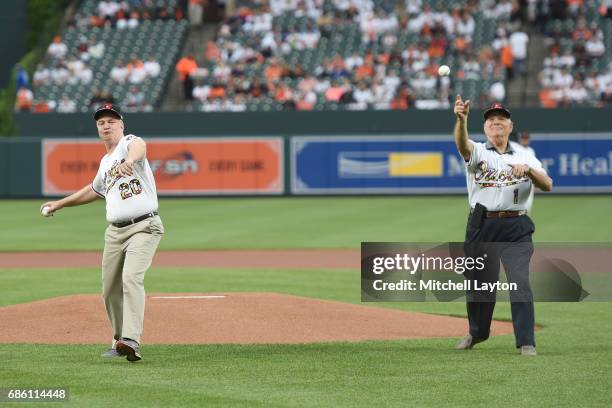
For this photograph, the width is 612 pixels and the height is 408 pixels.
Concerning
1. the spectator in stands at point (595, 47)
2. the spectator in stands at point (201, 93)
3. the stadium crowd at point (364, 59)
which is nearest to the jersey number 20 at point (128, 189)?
the stadium crowd at point (364, 59)

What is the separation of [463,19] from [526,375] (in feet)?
93.6

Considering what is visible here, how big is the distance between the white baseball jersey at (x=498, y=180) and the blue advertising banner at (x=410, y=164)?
23.1 metres

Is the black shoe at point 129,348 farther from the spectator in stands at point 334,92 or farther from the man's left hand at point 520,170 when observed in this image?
the spectator in stands at point 334,92

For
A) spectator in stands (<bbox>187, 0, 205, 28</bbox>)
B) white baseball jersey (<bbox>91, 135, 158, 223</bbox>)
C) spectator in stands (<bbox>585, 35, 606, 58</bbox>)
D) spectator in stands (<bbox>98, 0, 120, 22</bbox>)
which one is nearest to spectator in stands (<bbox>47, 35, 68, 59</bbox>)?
spectator in stands (<bbox>98, 0, 120, 22</bbox>)

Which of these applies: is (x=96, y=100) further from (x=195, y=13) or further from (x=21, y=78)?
(x=195, y=13)

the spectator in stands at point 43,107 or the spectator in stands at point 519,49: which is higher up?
the spectator in stands at point 519,49

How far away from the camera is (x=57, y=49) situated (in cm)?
3719

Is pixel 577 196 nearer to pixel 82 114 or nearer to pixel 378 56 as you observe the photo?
pixel 378 56

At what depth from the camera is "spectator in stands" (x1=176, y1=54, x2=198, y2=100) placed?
35156 millimetres

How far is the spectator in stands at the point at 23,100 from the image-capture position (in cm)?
3466

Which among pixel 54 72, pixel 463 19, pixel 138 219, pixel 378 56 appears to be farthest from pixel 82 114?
pixel 138 219

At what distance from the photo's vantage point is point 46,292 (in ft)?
46.0

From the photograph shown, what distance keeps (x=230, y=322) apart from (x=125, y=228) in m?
2.13

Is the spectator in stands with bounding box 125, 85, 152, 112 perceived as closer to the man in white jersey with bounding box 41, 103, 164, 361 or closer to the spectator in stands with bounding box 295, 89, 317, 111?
the spectator in stands with bounding box 295, 89, 317, 111
